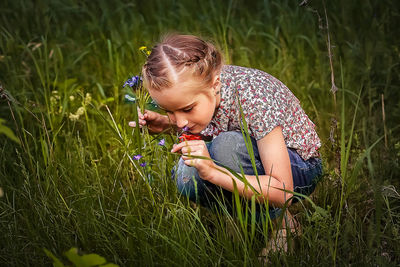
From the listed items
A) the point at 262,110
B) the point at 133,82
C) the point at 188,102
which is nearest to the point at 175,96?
the point at 188,102

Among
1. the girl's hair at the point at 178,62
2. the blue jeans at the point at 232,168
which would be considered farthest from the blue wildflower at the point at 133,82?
the blue jeans at the point at 232,168

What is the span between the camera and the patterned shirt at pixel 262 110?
1.92 meters

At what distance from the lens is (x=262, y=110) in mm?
1924

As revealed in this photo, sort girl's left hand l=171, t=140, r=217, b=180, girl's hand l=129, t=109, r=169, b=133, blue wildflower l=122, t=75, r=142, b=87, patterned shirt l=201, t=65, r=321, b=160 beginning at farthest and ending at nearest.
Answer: girl's hand l=129, t=109, r=169, b=133, patterned shirt l=201, t=65, r=321, b=160, blue wildflower l=122, t=75, r=142, b=87, girl's left hand l=171, t=140, r=217, b=180

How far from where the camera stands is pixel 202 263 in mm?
1724

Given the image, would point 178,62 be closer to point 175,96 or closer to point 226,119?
point 175,96

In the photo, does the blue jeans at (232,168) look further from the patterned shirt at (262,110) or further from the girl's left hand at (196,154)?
the girl's left hand at (196,154)

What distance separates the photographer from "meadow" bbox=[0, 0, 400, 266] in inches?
69.8

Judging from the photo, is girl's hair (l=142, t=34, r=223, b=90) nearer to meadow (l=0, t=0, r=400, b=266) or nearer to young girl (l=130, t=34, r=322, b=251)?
young girl (l=130, t=34, r=322, b=251)

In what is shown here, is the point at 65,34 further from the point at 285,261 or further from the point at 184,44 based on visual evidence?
the point at 285,261

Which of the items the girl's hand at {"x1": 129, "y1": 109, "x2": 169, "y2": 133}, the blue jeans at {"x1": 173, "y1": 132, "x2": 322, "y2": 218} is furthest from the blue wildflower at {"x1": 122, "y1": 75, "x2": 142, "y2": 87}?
the blue jeans at {"x1": 173, "y1": 132, "x2": 322, "y2": 218}

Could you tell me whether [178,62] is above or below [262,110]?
above

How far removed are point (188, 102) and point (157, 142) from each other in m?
0.24

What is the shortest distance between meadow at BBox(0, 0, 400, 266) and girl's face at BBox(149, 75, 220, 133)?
91 millimetres
